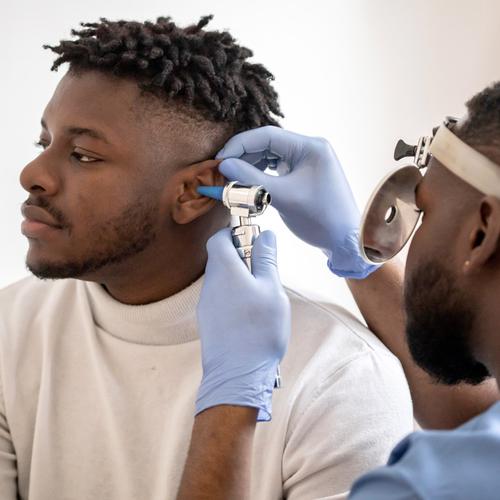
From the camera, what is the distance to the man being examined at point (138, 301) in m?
1.39

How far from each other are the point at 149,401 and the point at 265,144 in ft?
1.55

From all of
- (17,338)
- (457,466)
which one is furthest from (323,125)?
(457,466)

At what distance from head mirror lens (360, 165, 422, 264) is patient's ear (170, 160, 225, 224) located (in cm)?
33

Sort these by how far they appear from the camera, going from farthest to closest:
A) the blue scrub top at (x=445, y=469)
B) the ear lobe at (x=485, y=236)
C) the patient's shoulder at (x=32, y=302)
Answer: the patient's shoulder at (x=32, y=302) → the ear lobe at (x=485, y=236) → the blue scrub top at (x=445, y=469)

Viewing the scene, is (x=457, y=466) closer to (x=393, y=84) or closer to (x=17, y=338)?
(x=17, y=338)

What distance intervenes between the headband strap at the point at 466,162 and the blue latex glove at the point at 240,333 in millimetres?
323

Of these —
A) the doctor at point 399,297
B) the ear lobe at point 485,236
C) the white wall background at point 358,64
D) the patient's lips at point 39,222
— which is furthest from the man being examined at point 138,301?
the white wall background at point 358,64

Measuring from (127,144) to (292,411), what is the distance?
1.69ft

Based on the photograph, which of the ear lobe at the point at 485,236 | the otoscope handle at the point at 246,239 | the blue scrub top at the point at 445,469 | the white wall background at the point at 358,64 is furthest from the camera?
the white wall background at the point at 358,64

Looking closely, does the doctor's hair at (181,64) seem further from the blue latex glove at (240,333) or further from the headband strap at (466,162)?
the headband strap at (466,162)

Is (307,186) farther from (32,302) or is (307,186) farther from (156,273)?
(32,302)

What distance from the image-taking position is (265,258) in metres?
1.30

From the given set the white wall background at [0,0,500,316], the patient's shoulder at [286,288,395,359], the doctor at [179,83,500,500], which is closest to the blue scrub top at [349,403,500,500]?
the doctor at [179,83,500,500]

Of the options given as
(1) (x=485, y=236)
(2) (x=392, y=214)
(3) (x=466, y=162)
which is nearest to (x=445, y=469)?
(1) (x=485, y=236)
